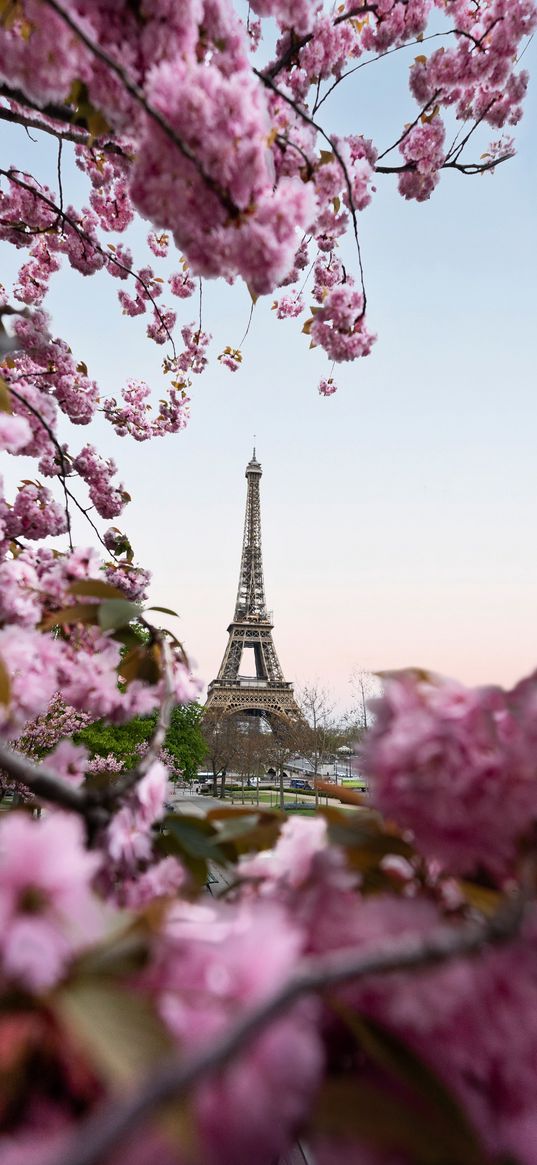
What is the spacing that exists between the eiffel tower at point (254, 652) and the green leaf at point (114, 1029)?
28725 millimetres

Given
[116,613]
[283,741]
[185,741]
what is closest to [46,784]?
[116,613]

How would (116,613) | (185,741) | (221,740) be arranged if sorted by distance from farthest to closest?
(221,740) → (185,741) → (116,613)

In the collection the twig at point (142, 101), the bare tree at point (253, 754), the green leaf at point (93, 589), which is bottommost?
the bare tree at point (253, 754)

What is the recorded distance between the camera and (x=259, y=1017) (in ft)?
1.00

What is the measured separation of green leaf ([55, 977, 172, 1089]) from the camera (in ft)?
1.05

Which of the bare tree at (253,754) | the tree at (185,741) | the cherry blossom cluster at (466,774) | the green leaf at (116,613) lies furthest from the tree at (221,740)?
the cherry blossom cluster at (466,774)

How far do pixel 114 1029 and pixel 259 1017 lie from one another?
0.10m

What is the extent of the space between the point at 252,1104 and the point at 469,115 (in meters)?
5.88

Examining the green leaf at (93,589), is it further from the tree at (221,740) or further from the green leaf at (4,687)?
the tree at (221,740)

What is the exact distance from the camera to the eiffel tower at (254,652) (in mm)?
30250

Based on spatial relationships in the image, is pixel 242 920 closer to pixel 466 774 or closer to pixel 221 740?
pixel 466 774

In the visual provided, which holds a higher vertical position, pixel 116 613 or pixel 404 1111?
pixel 116 613

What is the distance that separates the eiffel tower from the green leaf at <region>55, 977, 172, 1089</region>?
94.2 feet

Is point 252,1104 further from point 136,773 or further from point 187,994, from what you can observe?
point 136,773
